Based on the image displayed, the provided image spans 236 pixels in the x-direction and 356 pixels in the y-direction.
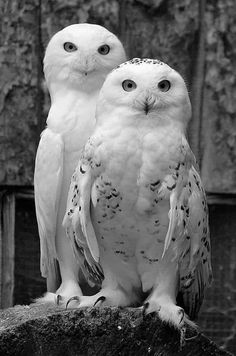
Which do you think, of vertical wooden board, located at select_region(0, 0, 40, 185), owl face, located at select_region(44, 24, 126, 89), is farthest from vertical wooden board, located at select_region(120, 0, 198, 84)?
owl face, located at select_region(44, 24, 126, 89)

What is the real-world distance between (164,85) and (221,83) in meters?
1.13

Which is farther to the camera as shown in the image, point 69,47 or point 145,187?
point 69,47

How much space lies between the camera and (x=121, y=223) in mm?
4031

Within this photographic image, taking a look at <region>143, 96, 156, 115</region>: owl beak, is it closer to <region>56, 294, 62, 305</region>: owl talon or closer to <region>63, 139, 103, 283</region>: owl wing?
<region>63, 139, 103, 283</region>: owl wing

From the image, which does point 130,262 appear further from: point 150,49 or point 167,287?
point 150,49

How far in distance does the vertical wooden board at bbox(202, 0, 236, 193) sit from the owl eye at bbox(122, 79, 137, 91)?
3.75ft

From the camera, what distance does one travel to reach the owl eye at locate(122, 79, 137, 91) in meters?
3.96

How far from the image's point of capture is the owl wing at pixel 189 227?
396 centimetres

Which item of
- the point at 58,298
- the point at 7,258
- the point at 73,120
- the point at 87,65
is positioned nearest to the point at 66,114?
the point at 73,120

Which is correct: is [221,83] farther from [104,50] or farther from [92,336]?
[92,336]

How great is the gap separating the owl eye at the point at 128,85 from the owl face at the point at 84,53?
0.37 m

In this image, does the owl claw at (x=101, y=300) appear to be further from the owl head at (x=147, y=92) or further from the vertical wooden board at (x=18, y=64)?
the vertical wooden board at (x=18, y=64)

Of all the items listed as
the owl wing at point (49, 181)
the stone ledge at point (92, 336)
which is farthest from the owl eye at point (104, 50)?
the stone ledge at point (92, 336)

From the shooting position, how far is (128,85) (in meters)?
3.97
